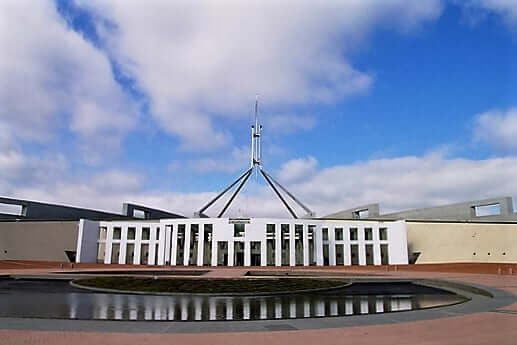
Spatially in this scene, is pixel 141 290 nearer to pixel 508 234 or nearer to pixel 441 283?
pixel 441 283

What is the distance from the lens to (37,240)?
52.1m

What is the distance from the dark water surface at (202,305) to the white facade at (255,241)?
2756 cm

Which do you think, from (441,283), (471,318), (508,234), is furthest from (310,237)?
(471,318)

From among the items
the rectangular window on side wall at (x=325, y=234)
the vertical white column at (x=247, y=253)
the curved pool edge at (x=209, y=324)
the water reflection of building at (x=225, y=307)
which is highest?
the rectangular window on side wall at (x=325, y=234)

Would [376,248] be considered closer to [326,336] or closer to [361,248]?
[361,248]

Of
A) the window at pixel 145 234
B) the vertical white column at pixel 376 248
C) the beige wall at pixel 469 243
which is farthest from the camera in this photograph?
the window at pixel 145 234

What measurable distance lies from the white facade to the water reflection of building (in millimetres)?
28324

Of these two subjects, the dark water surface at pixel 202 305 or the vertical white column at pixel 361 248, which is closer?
the dark water surface at pixel 202 305

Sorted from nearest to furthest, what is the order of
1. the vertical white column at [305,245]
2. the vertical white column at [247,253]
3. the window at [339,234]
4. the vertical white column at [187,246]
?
the vertical white column at [247,253] → the vertical white column at [305,245] → the vertical white column at [187,246] → the window at [339,234]

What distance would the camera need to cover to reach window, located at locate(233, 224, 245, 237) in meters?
43.8

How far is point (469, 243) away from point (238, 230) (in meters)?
26.7

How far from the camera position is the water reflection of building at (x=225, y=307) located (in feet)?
35.7

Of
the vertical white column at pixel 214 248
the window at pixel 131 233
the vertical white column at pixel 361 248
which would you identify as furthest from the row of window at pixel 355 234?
the window at pixel 131 233

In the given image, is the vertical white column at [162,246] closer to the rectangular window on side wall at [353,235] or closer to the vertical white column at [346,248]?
the vertical white column at [346,248]
